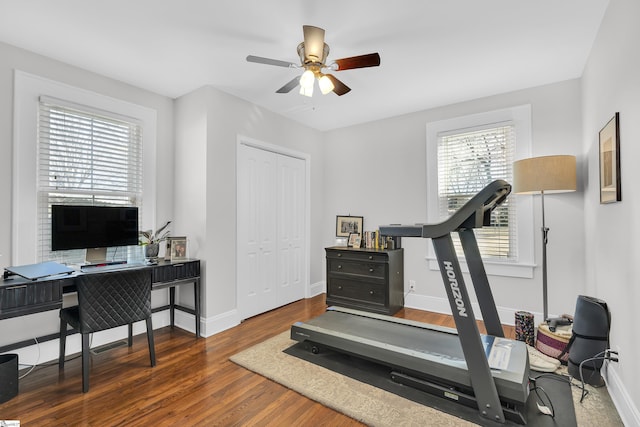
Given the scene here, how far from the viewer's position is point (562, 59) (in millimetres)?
2787

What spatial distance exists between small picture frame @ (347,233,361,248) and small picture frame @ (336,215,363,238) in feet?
0.77

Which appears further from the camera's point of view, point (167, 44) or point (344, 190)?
point (344, 190)

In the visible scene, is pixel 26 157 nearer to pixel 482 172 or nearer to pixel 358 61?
pixel 358 61

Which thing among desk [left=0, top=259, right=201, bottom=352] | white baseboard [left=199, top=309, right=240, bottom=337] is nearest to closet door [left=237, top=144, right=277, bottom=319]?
white baseboard [left=199, top=309, right=240, bottom=337]

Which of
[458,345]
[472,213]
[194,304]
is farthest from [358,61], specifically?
[194,304]

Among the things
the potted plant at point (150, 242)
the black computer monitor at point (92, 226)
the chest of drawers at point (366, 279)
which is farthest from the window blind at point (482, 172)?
the black computer monitor at point (92, 226)

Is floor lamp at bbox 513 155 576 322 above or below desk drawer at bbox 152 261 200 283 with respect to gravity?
above

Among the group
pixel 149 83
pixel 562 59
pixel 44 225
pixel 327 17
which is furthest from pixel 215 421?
pixel 562 59

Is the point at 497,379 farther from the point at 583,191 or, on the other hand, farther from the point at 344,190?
the point at 344,190

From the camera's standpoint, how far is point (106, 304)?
7.67 ft

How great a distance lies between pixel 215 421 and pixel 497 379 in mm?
1756

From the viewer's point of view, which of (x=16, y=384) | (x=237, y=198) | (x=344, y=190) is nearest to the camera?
(x=16, y=384)

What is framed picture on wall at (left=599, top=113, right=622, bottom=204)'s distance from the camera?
1.95m

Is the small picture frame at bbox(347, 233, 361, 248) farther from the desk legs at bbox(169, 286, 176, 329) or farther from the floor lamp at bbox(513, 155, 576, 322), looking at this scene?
the desk legs at bbox(169, 286, 176, 329)
